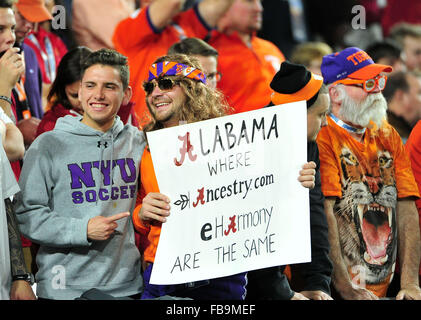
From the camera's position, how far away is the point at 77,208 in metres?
3.65

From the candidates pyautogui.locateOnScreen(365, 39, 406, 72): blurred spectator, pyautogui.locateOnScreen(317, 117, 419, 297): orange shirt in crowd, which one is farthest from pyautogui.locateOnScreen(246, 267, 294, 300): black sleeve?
pyautogui.locateOnScreen(365, 39, 406, 72): blurred spectator

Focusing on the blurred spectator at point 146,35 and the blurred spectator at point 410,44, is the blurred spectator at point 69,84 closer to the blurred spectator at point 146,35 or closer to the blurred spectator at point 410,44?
the blurred spectator at point 146,35

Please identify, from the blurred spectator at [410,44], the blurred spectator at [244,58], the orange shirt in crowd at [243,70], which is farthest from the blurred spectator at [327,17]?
the orange shirt in crowd at [243,70]

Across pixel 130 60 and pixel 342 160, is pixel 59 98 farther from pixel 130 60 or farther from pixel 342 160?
pixel 342 160

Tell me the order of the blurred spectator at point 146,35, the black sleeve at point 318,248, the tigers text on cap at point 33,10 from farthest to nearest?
1. the blurred spectator at point 146,35
2. the tigers text on cap at point 33,10
3. the black sleeve at point 318,248

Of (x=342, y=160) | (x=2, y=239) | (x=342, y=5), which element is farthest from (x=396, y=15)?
(x=2, y=239)

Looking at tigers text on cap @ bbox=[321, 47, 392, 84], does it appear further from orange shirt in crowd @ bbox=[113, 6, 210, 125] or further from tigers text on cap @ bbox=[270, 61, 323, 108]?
orange shirt in crowd @ bbox=[113, 6, 210, 125]

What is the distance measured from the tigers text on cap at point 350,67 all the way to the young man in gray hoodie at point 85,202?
1.18 metres

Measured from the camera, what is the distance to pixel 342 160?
4.07 m

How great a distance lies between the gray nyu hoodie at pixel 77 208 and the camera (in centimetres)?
359

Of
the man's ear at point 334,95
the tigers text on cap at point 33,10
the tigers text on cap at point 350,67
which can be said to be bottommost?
the man's ear at point 334,95

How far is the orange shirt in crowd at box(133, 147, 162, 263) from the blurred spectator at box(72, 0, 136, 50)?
2.14 m

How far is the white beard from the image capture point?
13.7 ft

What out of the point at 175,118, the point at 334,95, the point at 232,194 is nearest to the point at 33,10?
the point at 175,118
